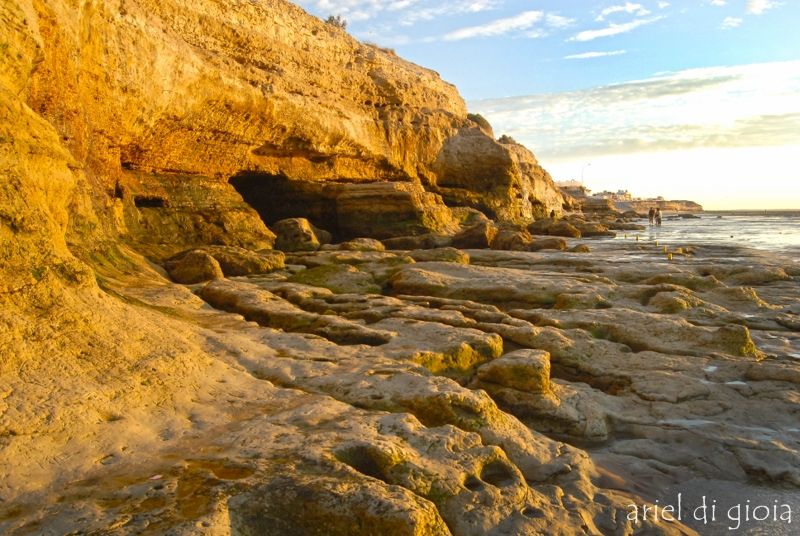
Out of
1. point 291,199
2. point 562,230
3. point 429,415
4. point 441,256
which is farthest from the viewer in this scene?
point 562,230

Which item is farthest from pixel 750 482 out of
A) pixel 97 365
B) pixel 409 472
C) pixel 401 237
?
pixel 401 237

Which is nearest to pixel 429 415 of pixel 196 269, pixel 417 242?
pixel 196 269

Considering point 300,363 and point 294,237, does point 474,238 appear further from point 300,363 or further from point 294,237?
point 300,363

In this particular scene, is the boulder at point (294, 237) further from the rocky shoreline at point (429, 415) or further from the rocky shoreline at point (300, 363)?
the rocky shoreline at point (429, 415)

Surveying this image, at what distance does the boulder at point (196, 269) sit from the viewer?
10898mm

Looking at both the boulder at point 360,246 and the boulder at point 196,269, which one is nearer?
the boulder at point 196,269

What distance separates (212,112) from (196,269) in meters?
7.30

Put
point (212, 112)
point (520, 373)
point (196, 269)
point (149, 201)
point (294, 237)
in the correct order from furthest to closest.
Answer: point (294, 237) → point (212, 112) → point (149, 201) → point (196, 269) → point (520, 373)

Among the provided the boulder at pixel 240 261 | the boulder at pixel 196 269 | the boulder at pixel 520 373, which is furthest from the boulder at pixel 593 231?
the boulder at pixel 520 373

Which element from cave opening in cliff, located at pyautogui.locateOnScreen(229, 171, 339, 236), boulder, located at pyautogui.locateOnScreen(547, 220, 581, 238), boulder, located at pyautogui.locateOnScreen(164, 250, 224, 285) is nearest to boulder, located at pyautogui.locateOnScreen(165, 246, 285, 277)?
boulder, located at pyautogui.locateOnScreen(164, 250, 224, 285)

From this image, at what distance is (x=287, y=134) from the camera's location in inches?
782

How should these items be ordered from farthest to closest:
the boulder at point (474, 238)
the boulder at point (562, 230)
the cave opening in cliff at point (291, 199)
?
the boulder at point (562, 230)
the cave opening in cliff at point (291, 199)
the boulder at point (474, 238)

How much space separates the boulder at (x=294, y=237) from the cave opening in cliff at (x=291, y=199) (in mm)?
3701

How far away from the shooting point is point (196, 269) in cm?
1099
